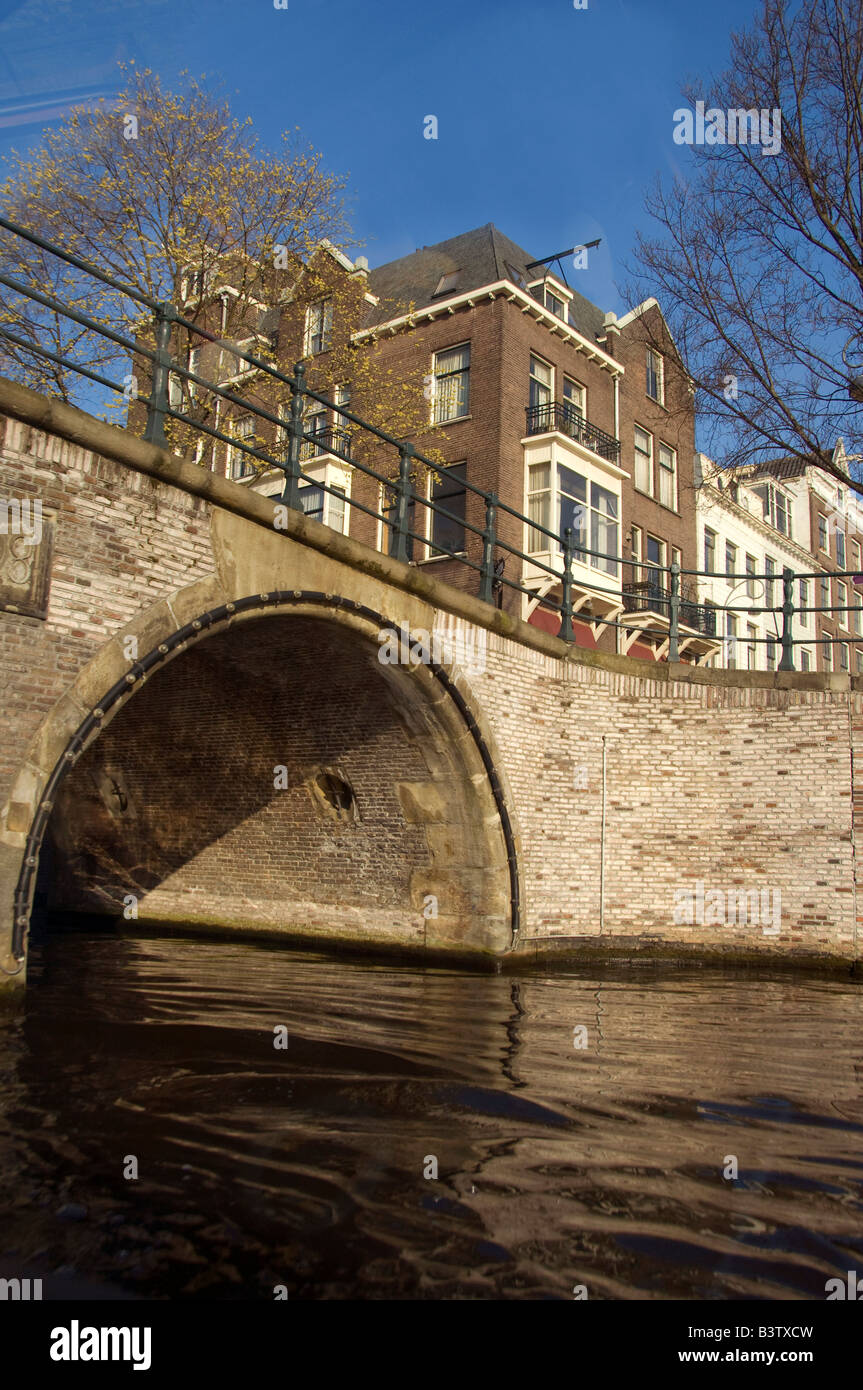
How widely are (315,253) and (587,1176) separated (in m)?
17.1

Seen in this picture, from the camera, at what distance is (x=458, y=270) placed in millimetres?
24250

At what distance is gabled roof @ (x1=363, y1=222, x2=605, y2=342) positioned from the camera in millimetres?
23484

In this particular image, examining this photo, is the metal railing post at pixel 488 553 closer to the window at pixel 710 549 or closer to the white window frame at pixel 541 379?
the white window frame at pixel 541 379

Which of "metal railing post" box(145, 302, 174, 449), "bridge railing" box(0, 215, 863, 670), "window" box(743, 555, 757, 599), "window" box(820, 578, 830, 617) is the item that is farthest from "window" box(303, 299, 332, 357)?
"window" box(820, 578, 830, 617)

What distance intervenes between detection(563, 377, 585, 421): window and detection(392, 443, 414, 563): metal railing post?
15.4m

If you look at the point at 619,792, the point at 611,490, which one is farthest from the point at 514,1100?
the point at 611,490

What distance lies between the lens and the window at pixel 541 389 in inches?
893

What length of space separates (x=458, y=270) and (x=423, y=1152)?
24176 millimetres

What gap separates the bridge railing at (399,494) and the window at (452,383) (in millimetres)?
1635

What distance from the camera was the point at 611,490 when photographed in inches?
941

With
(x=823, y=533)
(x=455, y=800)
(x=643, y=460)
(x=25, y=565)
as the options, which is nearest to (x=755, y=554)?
(x=823, y=533)

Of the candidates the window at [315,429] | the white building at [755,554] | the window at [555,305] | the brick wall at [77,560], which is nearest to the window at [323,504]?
the window at [315,429]

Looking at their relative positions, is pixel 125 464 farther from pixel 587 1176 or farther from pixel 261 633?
pixel 587 1176

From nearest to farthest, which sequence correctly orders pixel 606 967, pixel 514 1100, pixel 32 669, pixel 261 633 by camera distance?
pixel 514 1100
pixel 32 669
pixel 261 633
pixel 606 967
